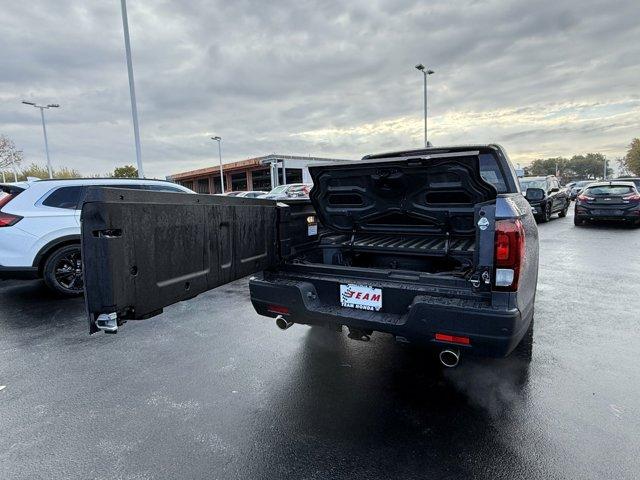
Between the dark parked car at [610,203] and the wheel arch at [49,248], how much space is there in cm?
1477

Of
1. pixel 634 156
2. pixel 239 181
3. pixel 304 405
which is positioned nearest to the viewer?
pixel 304 405

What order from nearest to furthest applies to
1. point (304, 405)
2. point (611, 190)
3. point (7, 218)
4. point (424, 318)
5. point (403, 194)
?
point (424, 318) < point (304, 405) < point (403, 194) < point (7, 218) < point (611, 190)

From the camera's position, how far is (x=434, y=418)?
8.95ft

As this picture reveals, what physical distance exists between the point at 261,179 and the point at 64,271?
47712 mm

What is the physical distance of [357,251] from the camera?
12.8 feet

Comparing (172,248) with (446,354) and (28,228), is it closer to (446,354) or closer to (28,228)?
(446,354)

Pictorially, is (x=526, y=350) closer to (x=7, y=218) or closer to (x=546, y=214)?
(x=7, y=218)

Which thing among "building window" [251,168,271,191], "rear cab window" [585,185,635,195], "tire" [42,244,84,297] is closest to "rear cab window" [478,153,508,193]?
"tire" [42,244,84,297]

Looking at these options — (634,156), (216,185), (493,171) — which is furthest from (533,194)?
(634,156)

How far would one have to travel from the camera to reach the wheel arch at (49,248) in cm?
588

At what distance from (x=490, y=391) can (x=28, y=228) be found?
6.42 meters

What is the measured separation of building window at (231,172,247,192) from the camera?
55000 millimetres

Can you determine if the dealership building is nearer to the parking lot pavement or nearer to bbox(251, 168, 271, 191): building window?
bbox(251, 168, 271, 191): building window

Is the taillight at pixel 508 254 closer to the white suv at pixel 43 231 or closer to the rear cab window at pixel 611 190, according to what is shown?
the white suv at pixel 43 231
